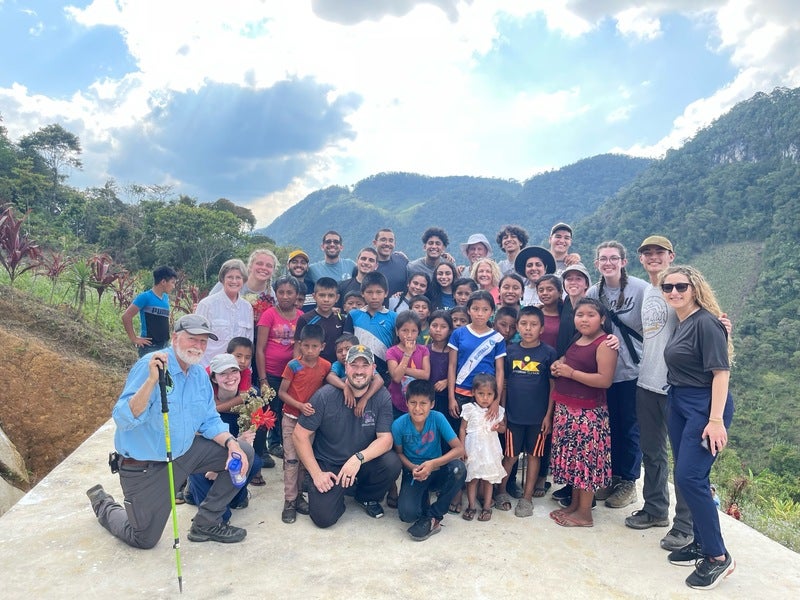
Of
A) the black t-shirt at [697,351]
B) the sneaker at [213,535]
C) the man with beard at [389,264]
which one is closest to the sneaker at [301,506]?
the sneaker at [213,535]

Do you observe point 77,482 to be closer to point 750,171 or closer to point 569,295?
point 569,295

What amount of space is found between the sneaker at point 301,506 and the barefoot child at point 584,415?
1.97 metres

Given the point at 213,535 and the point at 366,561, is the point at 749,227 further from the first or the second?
the point at 213,535

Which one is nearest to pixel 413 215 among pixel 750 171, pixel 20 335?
pixel 750 171

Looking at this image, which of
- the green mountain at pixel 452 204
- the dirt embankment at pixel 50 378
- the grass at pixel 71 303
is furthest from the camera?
the green mountain at pixel 452 204

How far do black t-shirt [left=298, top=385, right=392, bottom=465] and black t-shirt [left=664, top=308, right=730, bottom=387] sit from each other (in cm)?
205

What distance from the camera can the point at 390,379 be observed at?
462 cm

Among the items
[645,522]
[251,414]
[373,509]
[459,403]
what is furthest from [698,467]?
[251,414]

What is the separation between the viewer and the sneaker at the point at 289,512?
3859 mm

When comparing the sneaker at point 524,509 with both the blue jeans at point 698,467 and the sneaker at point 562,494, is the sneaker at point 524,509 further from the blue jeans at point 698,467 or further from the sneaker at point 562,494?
the blue jeans at point 698,467

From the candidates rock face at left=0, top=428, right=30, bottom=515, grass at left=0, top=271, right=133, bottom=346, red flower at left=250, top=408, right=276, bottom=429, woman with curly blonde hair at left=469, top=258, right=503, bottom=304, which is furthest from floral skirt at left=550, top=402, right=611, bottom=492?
grass at left=0, top=271, right=133, bottom=346

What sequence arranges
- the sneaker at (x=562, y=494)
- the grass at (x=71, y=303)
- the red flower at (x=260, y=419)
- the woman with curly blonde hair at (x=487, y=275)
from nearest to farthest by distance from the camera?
the red flower at (x=260, y=419), the sneaker at (x=562, y=494), the woman with curly blonde hair at (x=487, y=275), the grass at (x=71, y=303)

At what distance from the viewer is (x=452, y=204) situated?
144 meters

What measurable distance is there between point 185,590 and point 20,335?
719 cm
